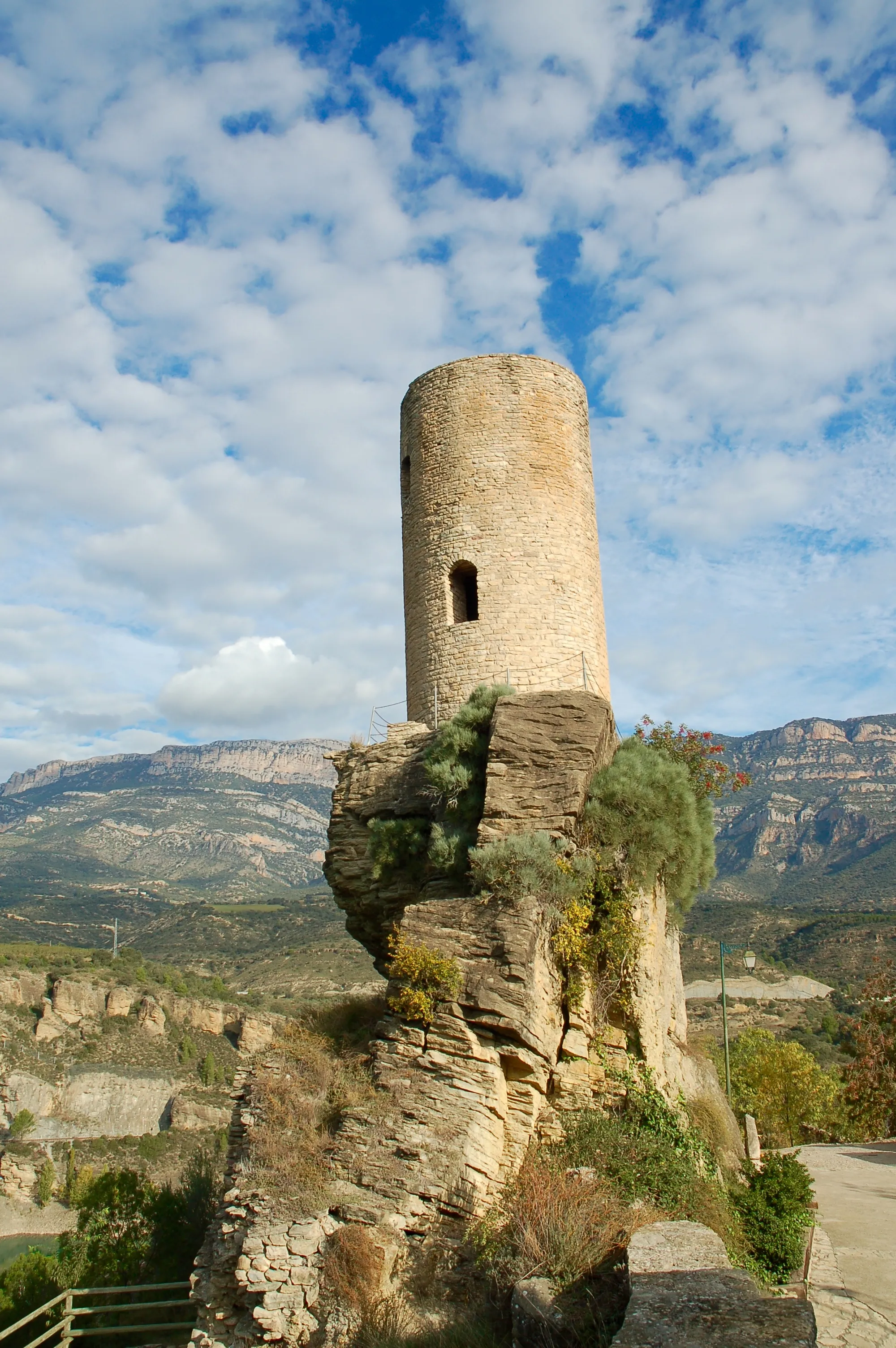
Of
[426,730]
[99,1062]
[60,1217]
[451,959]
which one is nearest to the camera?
[451,959]

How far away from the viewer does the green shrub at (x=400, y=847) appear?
1330 cm

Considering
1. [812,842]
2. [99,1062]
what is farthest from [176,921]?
[812,842]

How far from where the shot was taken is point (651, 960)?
12031 millimetres

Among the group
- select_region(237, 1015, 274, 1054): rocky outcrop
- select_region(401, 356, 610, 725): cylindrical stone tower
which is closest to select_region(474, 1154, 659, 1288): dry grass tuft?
select_region(401, 356, 610, 725): cylindrical stone tower

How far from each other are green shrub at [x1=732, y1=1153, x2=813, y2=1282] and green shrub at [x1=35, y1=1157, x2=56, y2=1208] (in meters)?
70.6

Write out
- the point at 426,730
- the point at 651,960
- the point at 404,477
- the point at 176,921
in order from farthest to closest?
1. the point at 176,921
2. the point at 404,477
3. the point at 426,730
4. the point at 651,960

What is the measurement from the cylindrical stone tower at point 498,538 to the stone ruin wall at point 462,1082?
224 cm

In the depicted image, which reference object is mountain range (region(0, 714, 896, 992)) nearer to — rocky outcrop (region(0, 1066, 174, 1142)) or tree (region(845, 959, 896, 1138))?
rocky outcrop (region(0, 1066, 174, 1142))

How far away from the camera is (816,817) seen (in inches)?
5522

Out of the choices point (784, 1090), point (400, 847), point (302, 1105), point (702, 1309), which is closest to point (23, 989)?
point (784, 1090)

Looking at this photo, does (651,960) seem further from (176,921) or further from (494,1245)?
(176,921)

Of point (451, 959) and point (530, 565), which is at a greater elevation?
point (530, 565)

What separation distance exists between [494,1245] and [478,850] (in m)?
4.21

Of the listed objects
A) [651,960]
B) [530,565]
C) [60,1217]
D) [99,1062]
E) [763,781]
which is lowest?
[60,1217]
